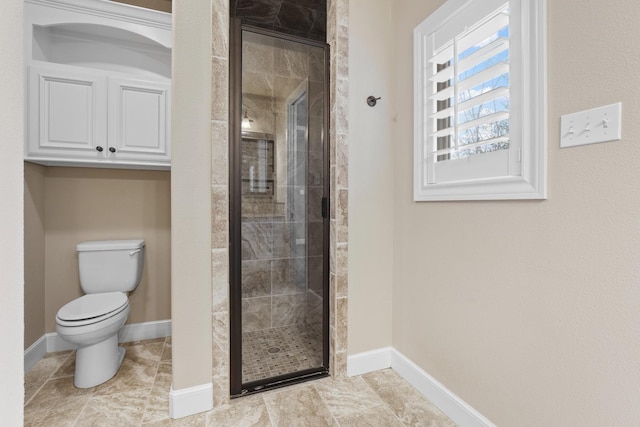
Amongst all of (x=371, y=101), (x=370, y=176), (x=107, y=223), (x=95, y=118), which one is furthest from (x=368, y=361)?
(x=95, y=118)

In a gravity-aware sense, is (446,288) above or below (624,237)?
below

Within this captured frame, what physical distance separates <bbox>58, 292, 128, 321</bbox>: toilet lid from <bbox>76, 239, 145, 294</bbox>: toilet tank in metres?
0.14

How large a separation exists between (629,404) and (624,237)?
1.64 ft

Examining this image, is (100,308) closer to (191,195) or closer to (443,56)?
(191,195)

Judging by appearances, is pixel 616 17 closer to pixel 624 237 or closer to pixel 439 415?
pixel 624 237

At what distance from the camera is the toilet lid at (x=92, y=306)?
1.78 metres

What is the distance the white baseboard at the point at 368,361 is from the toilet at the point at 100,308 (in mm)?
1458

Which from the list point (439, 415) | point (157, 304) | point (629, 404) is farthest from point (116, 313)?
point (629, 404)

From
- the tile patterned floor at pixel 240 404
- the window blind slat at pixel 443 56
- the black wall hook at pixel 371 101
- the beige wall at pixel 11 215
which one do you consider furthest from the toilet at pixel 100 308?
the window blind slat at pixel 443 56

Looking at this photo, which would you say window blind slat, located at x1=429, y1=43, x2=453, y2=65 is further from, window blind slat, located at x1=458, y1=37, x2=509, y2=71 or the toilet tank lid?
the toilet tank lid

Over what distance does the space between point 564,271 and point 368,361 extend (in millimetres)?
1280

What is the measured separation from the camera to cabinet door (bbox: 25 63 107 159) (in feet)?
6.59

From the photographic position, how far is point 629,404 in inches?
37.0

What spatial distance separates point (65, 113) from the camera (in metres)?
2.08
